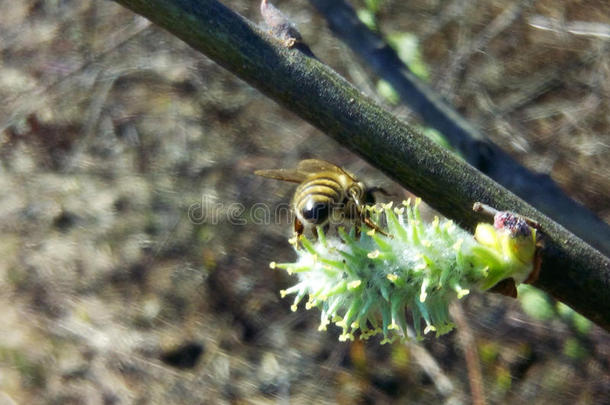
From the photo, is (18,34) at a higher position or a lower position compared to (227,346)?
higher

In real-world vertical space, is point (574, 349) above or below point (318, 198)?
below

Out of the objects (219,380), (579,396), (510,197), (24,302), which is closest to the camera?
(510,197)

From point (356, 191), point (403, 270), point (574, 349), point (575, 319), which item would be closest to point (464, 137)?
point (356, 191)

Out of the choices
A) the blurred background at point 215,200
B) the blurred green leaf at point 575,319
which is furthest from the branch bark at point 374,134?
the blurred background at point 215,200

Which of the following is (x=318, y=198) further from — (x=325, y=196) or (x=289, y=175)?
(x=289, y=175)

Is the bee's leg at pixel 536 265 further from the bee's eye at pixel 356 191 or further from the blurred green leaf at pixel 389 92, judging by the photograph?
the blurred green leaf at pixel 389 92

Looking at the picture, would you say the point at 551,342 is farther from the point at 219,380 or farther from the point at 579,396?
the point at 219,380

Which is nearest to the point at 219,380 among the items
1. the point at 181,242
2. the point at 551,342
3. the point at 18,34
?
the point at 181,242
